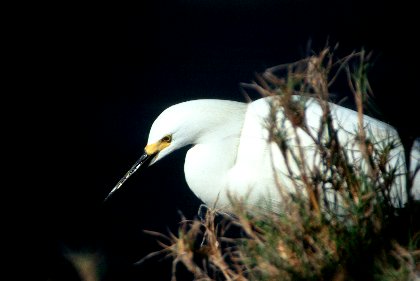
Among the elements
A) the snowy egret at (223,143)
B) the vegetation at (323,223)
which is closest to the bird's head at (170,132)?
the snowy egret at (223,143)

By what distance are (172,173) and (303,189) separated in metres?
1.81

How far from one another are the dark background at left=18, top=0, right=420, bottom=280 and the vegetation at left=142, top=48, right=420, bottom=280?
1472mm

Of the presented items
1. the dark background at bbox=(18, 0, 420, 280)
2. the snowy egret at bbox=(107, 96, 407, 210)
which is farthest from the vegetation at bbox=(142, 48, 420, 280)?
the dark background at bbox=(18, 0, 420, 280)

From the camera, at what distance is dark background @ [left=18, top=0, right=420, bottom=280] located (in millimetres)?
2928

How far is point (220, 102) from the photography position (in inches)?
84.0

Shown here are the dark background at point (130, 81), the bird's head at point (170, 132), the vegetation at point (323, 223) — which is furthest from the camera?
the dark background at point (130, 81)

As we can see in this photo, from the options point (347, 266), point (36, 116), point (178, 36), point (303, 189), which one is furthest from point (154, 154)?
point (178, 36)

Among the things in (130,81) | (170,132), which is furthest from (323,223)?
(130,81)

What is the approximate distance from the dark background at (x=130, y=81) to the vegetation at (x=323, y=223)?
1472 millimetres

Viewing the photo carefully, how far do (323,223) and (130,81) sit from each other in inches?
87.5

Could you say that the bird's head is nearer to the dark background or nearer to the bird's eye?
the bird's eye

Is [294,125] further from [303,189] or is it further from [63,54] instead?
[63,54]

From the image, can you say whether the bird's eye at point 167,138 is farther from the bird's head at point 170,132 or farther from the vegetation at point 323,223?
the vegetation at point 323,223

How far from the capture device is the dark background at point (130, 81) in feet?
9.61
